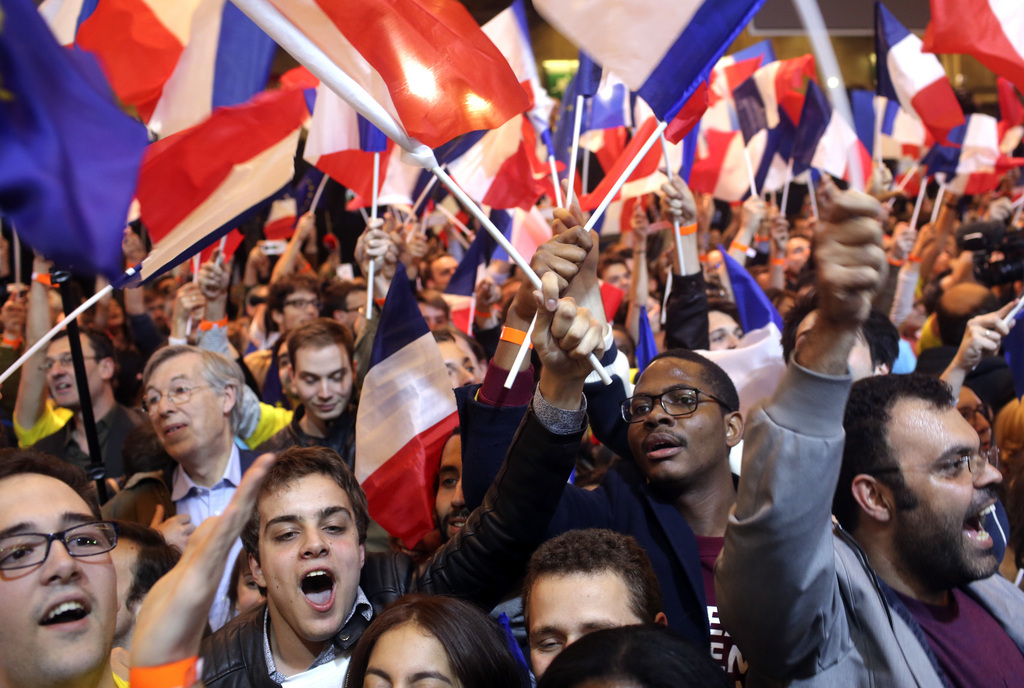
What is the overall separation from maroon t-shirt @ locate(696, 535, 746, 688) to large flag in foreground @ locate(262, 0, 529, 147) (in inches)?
45.7

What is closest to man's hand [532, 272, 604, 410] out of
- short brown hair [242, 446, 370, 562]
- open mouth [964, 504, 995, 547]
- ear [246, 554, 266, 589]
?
short brown hair [242, 446, 370, 562]

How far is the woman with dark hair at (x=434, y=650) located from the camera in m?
1.80

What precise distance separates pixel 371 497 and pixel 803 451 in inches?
67.2

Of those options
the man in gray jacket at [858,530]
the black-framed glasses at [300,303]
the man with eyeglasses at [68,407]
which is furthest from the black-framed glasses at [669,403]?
the black-framed glasses at [300,303]

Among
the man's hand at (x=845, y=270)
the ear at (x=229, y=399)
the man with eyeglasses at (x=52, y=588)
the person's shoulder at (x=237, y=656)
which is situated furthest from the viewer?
the ear at (x=229, y=399)

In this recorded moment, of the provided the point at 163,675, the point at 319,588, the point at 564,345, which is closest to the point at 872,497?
the point at 564,345

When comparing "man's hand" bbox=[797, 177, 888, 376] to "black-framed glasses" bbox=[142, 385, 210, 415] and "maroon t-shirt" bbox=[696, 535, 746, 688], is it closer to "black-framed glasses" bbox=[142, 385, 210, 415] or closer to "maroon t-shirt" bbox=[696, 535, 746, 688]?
"maroon t-shirt" bbox=[696, 535, 746, 688]

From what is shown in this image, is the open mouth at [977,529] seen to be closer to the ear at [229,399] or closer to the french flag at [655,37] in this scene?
the french flag at [655,37]

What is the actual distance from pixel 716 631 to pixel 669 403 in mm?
676

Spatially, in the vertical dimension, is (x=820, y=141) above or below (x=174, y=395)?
above

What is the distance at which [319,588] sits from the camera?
224 centimetres

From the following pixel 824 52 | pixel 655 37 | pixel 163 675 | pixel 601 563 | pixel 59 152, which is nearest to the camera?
pixel 163 675

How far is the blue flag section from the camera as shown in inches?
163

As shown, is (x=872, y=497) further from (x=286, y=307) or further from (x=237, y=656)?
(x=286, y=307)
